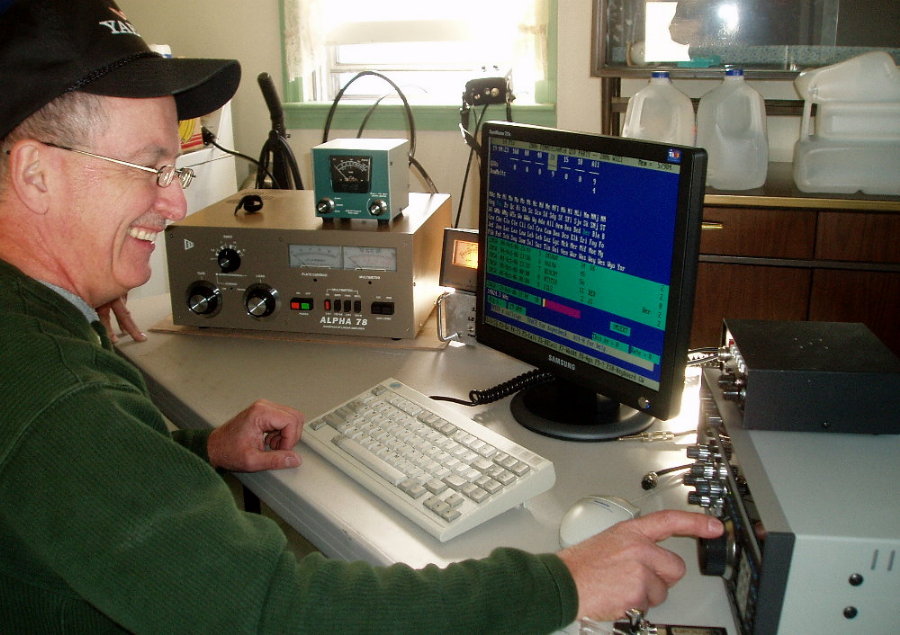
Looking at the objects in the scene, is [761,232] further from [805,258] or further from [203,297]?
[203,297]

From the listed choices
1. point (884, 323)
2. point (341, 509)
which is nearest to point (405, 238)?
point (341, 509)

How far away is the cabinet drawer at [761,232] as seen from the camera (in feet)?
7.75

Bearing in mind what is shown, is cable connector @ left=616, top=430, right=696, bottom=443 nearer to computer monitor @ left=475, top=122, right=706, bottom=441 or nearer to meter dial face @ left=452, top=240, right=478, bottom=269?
computer monitor @ left=475, top=122, right=706, bottom=441

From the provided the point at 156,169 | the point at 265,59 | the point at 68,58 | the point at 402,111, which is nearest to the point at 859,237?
the point at 402,111

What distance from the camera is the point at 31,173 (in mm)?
877

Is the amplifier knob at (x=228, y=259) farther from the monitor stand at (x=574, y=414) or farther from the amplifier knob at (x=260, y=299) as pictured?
the monitor stand at (x=574, y=414)

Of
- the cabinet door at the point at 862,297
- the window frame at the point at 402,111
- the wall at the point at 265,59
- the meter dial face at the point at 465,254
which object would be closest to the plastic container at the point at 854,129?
the cabinet door at the point at 862,297

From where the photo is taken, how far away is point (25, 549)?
0.79m

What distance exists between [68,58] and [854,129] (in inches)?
88.7

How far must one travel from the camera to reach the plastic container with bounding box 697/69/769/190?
2.51 metres

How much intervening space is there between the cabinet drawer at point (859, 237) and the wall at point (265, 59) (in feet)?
3.23

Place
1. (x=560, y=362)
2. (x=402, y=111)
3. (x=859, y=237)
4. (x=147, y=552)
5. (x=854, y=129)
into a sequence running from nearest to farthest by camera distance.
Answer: (x=147, y=552)
(x=560, y=362)
(x=859, y=237)
(x=854, y=129)
(x=402, y=111)

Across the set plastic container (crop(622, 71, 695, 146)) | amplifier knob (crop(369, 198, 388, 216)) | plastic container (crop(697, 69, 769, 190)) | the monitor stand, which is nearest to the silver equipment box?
the monitor stand

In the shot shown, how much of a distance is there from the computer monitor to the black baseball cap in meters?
0.53
